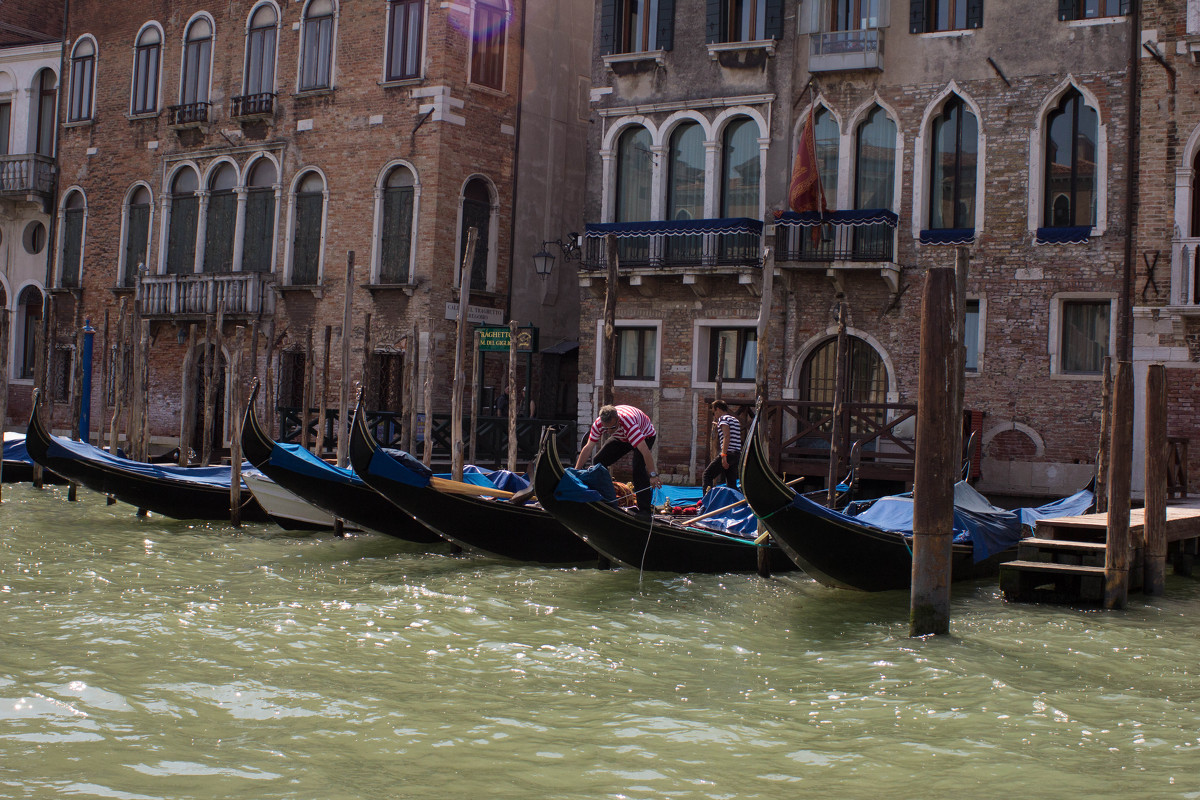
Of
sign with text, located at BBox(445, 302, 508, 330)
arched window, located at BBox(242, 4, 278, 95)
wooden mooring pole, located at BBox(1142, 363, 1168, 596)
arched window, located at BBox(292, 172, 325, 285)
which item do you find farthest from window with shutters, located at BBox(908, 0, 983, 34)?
arched window, located at BBox(242, 4, 278, 95)

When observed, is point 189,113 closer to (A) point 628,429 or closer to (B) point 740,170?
(B) point 740,170

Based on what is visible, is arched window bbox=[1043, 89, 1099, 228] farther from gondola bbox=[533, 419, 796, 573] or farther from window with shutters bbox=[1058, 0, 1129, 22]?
gondola bbox=[533, 419, 796, 573]

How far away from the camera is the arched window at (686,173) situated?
1347cm

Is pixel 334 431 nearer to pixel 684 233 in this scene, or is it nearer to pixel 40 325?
pixel 40 325

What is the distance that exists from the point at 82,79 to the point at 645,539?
13.8m

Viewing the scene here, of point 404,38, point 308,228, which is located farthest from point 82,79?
point 404,38

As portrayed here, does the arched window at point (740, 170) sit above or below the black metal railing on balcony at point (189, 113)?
below

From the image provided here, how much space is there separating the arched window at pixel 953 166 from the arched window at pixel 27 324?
42.4 ft

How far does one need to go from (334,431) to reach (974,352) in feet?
23.6

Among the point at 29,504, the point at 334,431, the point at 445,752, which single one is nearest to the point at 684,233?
the point at 334,431

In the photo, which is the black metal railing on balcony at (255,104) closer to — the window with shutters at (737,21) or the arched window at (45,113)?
the arched window at (45,113)

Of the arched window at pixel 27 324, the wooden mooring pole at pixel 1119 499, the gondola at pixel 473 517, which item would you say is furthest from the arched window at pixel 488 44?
the wooden mooring pole at pixel 1119 499

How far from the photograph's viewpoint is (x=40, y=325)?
46.8 ft

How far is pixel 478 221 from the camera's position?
50.0 feet
